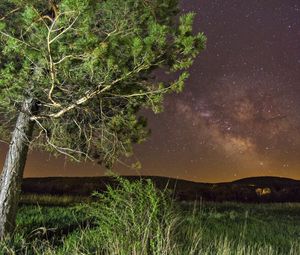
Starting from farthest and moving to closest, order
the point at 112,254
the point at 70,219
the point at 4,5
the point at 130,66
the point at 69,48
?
the point at 70,219, the point at 4,5, the point at 130,66, the point at 69,48, the point at 112,254

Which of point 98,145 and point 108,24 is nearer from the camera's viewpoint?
point 108,24

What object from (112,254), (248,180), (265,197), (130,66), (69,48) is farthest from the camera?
(248,180)

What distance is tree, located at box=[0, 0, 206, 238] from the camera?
27.7 feet

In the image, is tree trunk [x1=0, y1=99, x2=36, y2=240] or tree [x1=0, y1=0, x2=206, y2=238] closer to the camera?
tree [x1=0, y1=0, x2=206, y2=238]

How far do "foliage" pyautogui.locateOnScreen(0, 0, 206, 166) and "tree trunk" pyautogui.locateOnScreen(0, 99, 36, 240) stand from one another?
0.27 metres

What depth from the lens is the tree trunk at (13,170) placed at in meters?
10.0

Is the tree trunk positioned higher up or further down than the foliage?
further down

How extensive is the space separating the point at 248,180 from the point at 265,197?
2886cm

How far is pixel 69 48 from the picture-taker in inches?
338

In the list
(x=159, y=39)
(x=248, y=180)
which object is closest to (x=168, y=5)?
(x=159, y=39)

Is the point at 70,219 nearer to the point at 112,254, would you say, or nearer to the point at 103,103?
the point at 103,103

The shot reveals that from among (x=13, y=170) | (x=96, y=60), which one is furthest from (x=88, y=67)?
(x=13, y=170)

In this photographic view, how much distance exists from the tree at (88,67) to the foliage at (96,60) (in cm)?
2

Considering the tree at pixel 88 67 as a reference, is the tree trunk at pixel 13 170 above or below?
below
